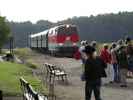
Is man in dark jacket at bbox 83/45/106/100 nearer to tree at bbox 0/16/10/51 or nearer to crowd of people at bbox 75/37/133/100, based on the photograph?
crowd of people at bbox 75/37/133/100

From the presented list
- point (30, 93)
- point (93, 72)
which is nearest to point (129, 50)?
point (93, 72)

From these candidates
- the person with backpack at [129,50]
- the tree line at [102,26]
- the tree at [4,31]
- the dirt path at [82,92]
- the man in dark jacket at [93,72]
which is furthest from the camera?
the tree line at [102,26]

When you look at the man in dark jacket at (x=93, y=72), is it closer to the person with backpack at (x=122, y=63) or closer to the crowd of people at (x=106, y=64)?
the crowd of people at (x=106, y=64)

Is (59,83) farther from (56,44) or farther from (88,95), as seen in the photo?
(56,44)

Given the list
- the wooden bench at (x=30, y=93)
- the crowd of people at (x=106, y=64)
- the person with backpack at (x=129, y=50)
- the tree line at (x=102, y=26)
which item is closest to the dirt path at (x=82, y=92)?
the crowd of people at (x=106, y=64)

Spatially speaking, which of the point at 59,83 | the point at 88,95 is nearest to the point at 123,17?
the point at 59,83

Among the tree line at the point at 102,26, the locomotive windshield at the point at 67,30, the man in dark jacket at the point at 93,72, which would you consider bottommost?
the tree line at the point at 102,26

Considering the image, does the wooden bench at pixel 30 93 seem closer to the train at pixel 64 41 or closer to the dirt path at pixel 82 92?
the dirt path at pixel 82 92

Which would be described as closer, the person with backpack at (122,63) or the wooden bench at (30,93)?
the wooden bench at (30,93)

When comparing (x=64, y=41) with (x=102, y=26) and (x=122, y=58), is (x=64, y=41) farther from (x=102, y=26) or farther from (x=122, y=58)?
(x=102, y=26)

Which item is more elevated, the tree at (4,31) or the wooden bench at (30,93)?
the wooden bench at (30,93)

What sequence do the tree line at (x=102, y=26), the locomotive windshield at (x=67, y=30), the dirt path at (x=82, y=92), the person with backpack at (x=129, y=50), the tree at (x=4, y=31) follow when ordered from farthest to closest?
the tree line at (x=102, y=26) → the tree at (x=4, y=31) → the locomotive windshield at (x=67, y=30) → the person with backpack at (x=129, y=50) → the dirt path at (x=82, y=92)

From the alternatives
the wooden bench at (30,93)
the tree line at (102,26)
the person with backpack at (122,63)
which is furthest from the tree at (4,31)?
the wooden bench at (30,93)

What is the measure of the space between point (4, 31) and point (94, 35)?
1595 inches
